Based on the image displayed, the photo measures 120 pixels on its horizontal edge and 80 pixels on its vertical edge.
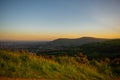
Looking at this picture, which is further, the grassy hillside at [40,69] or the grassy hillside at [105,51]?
the grassy hillside at [105,51]

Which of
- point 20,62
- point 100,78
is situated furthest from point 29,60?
point 100,78

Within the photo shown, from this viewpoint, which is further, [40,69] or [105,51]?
[105,51]

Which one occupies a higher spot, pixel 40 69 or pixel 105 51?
pixel 40 69

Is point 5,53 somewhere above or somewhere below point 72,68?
above

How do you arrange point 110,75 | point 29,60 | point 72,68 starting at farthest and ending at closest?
1. point 110,75
2. point 72,68
3. point 29,60

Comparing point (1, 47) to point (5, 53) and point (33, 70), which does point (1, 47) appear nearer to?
point (5, 53)

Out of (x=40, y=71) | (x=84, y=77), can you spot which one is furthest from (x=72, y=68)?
(x=40, y=71)

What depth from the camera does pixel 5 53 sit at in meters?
11.4

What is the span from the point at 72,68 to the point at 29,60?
2.28 metres

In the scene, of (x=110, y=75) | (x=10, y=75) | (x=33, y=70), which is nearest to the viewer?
(x=10, y=75)

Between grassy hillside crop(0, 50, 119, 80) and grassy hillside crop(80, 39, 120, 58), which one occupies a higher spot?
grassy hillside crop(0, 50, 119, 80)

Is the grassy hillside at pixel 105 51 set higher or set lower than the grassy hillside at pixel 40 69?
lower

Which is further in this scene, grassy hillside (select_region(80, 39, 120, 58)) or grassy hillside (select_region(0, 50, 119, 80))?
grassy hillside (select_region(80, 39, 120, 58))

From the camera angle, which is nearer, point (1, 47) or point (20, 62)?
point (20, 62)
